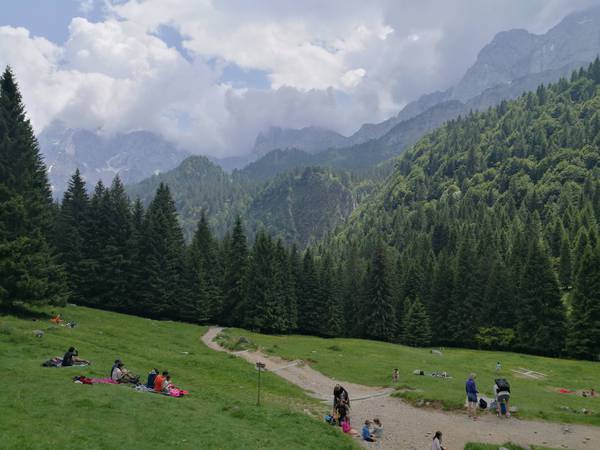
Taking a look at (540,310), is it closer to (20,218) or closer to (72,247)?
(20,218)

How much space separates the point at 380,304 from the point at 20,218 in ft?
233

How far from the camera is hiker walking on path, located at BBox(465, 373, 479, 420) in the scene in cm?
2712

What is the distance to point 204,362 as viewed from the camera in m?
40.2

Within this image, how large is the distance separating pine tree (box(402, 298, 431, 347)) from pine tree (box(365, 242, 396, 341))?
5637 millimetres

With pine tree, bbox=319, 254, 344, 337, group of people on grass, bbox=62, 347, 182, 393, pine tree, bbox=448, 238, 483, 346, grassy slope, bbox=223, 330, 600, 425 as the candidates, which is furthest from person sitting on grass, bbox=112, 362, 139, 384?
pine tree, bbox=448, 238, 483, 346

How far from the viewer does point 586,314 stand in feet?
237

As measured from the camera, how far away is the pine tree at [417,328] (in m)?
90.1

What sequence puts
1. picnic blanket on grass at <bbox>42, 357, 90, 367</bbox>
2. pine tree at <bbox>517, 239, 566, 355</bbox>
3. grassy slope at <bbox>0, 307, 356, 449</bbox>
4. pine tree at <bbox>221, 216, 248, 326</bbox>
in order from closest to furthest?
grassy slope at <bbox>0, 307, 356, 449</bbox> < picnic blanket on grass at <bbox>42, 357, 90, 367</bbox> < pine tree at <bbox>517, 239, 566, 355</bbox> < pine tree at <bbox>221, 216, 248, 326</bbox>

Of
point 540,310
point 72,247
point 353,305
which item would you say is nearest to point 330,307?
point 353,305

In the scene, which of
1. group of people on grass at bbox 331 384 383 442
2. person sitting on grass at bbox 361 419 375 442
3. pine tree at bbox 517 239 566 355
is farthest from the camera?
pine tree at bbox 517 239 566 355

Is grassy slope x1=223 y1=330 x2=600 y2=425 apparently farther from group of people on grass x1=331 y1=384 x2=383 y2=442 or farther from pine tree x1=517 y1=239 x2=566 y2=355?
pine tree x1=517 y1=239 x2=566 y2=355

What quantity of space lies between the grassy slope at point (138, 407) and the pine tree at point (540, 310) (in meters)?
60.1

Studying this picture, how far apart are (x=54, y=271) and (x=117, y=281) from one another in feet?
84.9

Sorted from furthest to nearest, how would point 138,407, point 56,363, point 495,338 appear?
point 495,338, point 56,363, point 138,407
